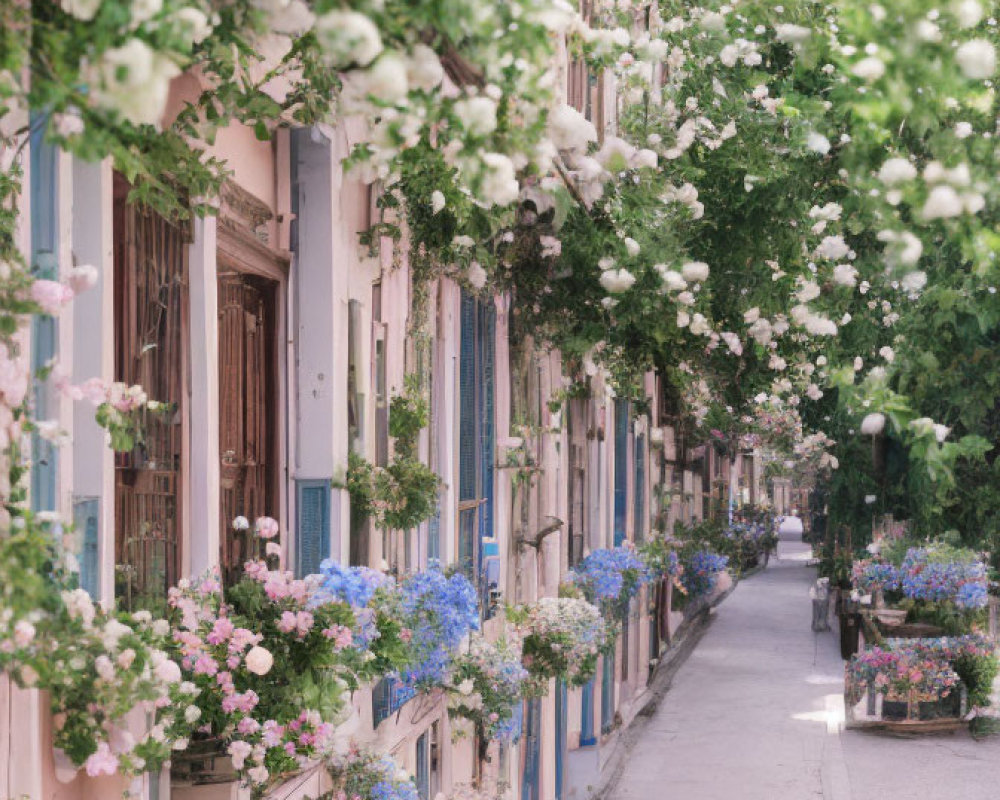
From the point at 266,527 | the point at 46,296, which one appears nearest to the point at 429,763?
the point at 266,527

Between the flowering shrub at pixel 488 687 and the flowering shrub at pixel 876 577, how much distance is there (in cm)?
1089

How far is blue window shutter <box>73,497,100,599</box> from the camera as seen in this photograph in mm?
4371

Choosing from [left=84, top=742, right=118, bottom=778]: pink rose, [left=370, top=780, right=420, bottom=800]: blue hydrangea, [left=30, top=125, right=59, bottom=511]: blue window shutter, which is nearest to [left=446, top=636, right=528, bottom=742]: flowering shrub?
[left=370, top=780, right=420, bottom=800]: blue hydrangea

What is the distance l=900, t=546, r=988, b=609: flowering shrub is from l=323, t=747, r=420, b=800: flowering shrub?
12.1m

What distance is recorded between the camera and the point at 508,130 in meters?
3.20

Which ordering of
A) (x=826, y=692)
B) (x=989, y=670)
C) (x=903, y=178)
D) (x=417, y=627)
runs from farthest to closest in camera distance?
1. (x=826, y=692)
2. (x=989, y=670)
3. (x=417, y=627)
4. (x=903, y=178)

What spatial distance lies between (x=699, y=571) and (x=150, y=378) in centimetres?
2001

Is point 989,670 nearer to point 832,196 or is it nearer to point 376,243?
point 832,196

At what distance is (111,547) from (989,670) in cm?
1406

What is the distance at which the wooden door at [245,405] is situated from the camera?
21.0ft

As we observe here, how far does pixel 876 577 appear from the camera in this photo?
1898 cm

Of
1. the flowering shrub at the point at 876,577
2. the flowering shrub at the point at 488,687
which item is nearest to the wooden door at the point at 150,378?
the flowering shrub at the point at 488,687

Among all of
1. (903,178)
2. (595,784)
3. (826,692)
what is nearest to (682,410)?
(826,692)

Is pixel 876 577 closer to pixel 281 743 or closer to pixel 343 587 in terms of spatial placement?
pixel 343 587
